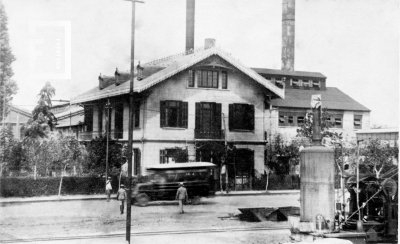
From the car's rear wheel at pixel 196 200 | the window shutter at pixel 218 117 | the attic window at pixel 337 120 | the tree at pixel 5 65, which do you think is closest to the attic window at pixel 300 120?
the attic window at pixel 337 120

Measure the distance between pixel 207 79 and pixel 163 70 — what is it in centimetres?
277

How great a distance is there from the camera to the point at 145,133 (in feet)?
84.5

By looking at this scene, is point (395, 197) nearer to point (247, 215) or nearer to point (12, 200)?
point (247, 215)

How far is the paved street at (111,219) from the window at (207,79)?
5753 millimetres

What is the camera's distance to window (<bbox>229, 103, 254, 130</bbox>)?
88.5 ft

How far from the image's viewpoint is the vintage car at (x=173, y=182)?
79.2 ft

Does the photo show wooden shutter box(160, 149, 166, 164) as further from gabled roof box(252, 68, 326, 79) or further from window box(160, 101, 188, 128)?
gabled roof box(252, 68, 326, 79)

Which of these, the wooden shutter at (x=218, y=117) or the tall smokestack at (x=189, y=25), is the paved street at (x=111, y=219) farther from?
the tall smokestack at (x=189, y=25)

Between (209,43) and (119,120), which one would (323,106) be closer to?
(209,43)

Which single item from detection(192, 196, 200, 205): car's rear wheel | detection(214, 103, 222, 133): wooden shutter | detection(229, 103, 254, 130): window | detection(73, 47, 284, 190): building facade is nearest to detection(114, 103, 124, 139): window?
detection(73, 47, 284, 190): building facade

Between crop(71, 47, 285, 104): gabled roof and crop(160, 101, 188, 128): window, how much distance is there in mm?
1542

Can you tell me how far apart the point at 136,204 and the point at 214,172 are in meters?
4.58

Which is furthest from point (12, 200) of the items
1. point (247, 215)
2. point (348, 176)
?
point (348, 176)

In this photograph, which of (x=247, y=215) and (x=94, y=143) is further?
(x=94, y=143)
